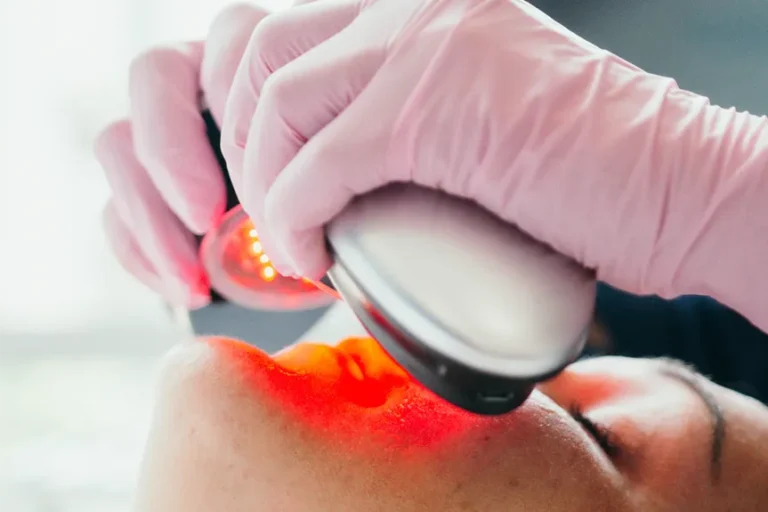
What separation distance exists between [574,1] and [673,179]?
18.0 inches

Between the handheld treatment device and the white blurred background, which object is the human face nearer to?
the handheld treatment device

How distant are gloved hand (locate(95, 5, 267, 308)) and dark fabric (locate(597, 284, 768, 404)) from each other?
411 millimetres

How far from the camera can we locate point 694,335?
768 mm

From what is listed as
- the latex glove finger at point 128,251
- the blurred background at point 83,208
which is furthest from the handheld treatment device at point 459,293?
the blurred background at point 83,208

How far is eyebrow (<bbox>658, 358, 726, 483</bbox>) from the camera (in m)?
0.55

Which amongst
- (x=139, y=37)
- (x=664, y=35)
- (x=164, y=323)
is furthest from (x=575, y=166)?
(x=164, y=323)

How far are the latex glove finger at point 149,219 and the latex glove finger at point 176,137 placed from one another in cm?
2

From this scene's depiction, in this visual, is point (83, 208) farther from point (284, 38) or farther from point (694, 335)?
point (694, 335)

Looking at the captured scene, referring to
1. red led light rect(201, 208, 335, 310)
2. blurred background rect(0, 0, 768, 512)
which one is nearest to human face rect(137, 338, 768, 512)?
red led light rect(201, 208, 335, 310)

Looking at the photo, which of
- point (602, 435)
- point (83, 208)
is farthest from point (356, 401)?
point (83, 208)

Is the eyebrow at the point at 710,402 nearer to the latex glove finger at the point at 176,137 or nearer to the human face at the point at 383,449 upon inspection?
the human face at the point at 383,449

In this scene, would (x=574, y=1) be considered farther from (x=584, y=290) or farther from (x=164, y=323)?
(x=164, y=323)

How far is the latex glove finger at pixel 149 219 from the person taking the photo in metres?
0.66

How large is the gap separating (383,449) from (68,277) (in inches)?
28.2
